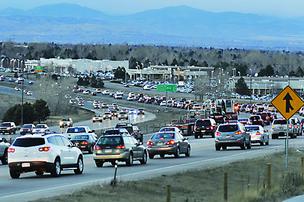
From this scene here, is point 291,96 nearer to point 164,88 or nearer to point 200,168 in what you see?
point 200,168

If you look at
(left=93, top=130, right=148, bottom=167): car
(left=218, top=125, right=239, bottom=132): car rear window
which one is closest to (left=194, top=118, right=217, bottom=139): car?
(left=218, top=125, right=239, bottom=132): car rear window

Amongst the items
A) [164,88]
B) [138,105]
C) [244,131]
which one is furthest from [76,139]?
[138,105]

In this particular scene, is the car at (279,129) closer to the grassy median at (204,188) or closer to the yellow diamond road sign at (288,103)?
the grassy median at (204,188)

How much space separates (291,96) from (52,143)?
9144 mm

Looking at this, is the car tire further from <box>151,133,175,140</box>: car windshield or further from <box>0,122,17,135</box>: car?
<box>0,122,17,135</box>: car

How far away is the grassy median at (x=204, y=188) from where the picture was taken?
25.2 metres

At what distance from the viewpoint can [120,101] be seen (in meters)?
188

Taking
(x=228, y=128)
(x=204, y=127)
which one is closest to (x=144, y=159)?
(x=228, y=128)

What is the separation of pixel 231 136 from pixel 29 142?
24.3 metres

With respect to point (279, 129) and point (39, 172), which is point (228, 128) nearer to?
point (279, 129)

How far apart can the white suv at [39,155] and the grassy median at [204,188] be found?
4.19 metres

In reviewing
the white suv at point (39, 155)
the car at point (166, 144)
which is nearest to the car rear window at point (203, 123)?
the car at point (166, 144)

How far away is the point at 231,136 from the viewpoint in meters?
55.6

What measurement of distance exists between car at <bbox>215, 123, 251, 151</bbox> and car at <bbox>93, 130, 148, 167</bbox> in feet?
47.7
